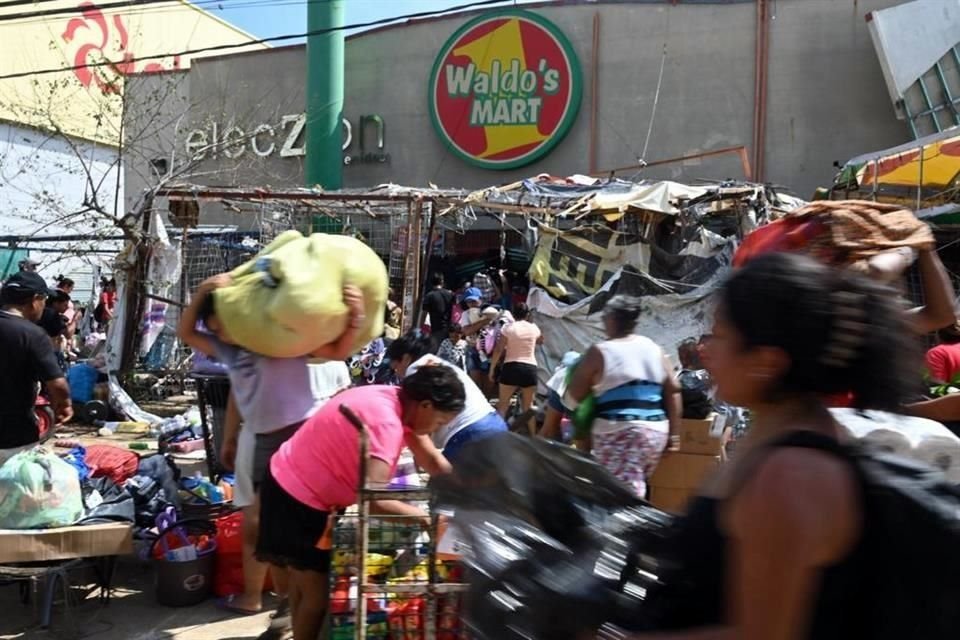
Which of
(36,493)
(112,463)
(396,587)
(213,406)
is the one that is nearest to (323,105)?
(213,406)

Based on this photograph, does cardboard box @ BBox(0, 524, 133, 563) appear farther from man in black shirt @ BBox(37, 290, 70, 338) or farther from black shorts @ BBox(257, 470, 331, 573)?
man in black shirt @ BBox(37, 290, 70, 338)

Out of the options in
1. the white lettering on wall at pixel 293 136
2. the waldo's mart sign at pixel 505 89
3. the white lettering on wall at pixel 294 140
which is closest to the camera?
the waldo's mart sign at pixel 505 89

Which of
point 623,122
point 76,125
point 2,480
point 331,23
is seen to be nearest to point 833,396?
point 2,480

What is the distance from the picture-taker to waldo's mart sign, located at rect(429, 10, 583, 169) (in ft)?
56.3

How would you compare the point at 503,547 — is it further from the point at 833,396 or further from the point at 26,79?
the point at 26,79

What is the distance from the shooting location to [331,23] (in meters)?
17.7

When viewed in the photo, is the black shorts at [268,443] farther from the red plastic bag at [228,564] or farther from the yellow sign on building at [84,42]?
the yellow sign on building at [84,42]

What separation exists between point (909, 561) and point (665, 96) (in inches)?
644

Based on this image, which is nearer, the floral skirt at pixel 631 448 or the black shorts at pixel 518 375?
the floral skirt at pixel 631 448

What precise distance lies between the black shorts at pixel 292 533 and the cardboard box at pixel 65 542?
170 cm

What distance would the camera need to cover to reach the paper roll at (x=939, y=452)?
2.56 metres

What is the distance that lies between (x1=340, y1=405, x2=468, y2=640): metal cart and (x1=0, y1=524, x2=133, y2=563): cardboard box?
2179mm

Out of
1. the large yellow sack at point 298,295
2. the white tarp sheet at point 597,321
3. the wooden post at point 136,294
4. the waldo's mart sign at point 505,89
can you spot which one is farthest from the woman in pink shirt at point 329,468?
the waldo's mart sign at point 505,89

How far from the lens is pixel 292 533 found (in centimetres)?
342
